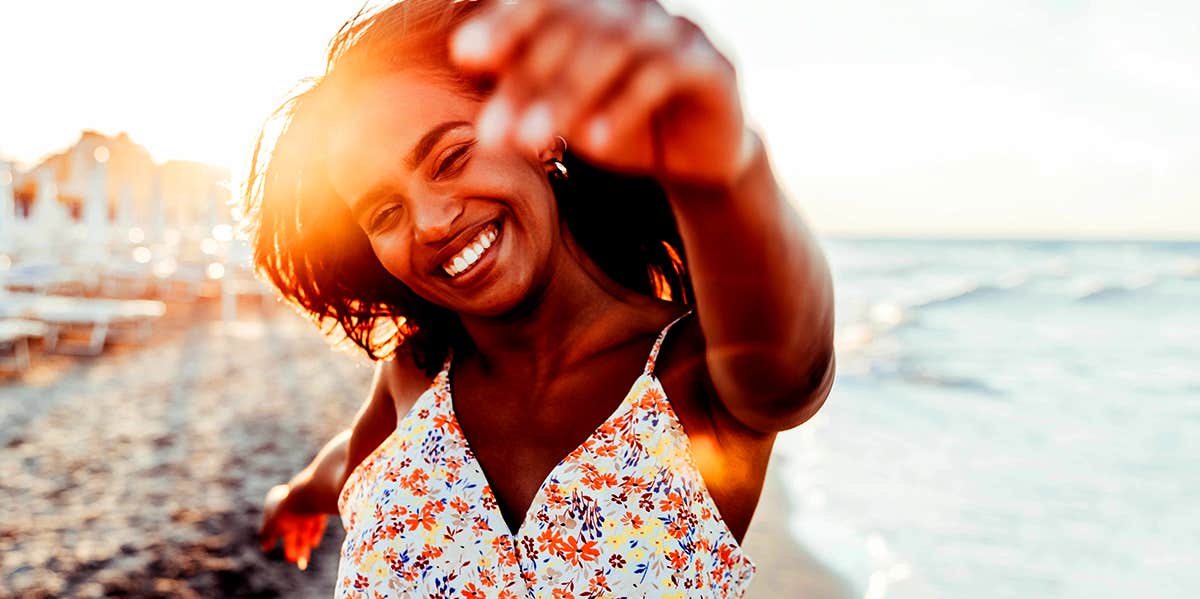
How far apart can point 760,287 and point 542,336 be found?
2.26 feet

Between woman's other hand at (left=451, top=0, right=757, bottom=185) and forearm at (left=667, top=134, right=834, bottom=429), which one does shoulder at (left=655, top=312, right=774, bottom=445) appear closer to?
forearm at (left=667, top=134, right=834, bottom=429)

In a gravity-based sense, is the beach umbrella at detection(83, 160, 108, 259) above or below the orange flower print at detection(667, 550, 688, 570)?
below

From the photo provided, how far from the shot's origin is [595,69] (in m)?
0.67

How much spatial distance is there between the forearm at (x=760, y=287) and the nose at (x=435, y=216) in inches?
19.3

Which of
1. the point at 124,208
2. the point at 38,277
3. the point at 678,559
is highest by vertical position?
the point at 678,559

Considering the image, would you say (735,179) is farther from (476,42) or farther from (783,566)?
(783,566)

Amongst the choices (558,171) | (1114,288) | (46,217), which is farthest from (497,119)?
(1114,288)

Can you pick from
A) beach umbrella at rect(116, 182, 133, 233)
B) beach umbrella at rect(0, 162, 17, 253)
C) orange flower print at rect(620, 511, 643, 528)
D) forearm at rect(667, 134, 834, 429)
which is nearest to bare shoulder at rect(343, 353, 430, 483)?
orange flower print at rect(620, 511, 643, 528)

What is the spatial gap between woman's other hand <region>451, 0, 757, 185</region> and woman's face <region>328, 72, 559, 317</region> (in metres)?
0.63

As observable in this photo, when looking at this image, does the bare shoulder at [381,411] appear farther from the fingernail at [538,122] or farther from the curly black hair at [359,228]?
the fingernail at [538,122]

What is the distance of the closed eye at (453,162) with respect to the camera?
1340 mm

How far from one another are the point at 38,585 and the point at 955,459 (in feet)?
22.0

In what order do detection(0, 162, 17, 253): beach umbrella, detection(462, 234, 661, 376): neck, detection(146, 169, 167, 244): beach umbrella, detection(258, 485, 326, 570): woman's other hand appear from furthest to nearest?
detection(146, 169, 167, 244): beach umbrella < detection(0, 162, 17, 253): beach umbrella < detection(258, 485, 326, 570): woman's other hand < detection(462, 234, 661, 376): neck

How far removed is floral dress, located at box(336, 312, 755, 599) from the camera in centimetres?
127
